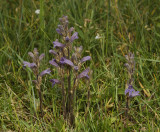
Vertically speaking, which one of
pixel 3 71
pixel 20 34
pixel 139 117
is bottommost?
pixel 139 117

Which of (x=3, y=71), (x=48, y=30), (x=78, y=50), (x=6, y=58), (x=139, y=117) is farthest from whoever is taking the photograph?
(x=48, y=30)

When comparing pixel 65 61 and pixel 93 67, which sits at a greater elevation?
pixel 65 61

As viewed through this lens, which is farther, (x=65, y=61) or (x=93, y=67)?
(x=93, y=67)

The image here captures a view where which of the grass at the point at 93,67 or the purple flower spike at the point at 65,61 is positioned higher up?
the purple flower spike at the point at 65,61

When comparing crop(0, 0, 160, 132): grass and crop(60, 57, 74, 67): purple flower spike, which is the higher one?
Result: crop(60, 57, 74, 67): purple flower spike

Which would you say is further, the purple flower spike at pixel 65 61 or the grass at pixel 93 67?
the grass at pixel 93 67

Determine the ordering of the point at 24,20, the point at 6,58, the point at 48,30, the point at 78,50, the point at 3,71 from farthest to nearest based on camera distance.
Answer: the point at 24,20 < the point at 48,30 < the point at 6,58 < the point at 3,71 < the point at 78,50

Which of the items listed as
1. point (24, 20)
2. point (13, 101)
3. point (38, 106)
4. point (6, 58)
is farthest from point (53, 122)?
point (24, 20)

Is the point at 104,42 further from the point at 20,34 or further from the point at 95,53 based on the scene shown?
the point at 20,34
